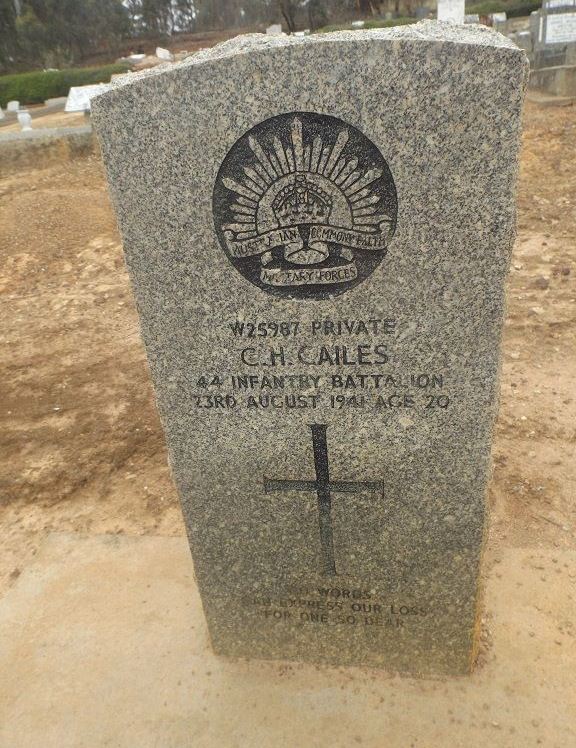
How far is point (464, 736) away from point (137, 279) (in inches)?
85.5

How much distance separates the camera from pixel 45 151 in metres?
11.2

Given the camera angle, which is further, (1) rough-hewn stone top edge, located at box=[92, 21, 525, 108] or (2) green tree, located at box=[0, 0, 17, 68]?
(2) green tree, located at box=[0, 0, 17, 68]

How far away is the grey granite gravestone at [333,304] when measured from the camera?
5.55ft

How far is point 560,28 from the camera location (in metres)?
13.6

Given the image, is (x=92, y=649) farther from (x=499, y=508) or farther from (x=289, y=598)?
(x=499, y=508)

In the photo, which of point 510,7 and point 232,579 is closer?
point 232,579

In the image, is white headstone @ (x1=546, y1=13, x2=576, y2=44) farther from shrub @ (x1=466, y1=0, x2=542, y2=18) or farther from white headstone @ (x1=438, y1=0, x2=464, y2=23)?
shrub @ (x1=466, y1=0, x2=542, y2=18)

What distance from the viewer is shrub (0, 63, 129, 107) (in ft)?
83.1

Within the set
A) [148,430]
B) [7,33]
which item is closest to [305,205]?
[148,430]

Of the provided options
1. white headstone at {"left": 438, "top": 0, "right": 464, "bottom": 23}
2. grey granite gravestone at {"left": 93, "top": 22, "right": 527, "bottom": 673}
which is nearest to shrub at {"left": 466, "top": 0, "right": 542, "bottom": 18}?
white headstone at {"left": 438, "top": 0, "right": 464, "bottom": 23}

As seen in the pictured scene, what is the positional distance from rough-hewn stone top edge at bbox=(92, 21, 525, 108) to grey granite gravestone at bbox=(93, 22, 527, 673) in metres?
0.01

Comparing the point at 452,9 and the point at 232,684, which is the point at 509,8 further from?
the point at 232,684

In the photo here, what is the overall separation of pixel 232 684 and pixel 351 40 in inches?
101

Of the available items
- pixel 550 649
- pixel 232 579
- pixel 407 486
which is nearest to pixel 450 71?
pixel 407 486
